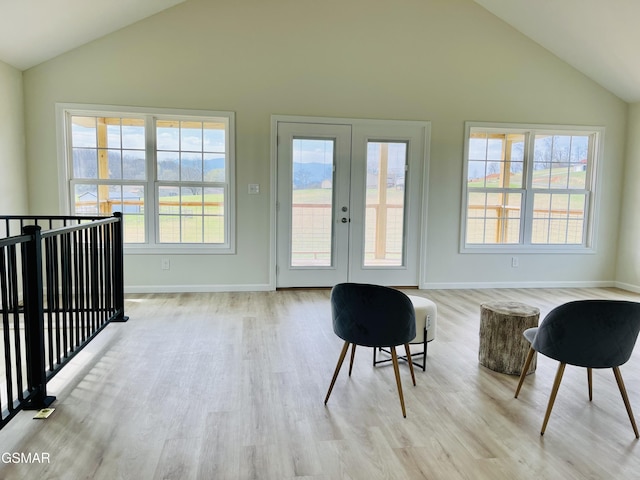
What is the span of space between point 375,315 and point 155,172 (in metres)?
3.68

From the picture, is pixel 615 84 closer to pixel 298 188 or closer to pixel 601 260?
pixel 601 260

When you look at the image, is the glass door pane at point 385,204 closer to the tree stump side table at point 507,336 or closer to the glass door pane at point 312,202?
the glass door pane at point 312,202

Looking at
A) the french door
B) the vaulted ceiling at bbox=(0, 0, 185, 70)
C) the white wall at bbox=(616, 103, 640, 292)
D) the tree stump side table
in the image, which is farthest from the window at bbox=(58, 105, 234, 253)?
the white wall at bbox=(616, 103, 640, 292)

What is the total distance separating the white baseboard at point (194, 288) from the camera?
16.2 ft

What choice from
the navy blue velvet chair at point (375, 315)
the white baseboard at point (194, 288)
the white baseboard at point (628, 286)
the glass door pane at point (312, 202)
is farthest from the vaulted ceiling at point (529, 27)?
the navy blue velvet chair at point (375, 315)

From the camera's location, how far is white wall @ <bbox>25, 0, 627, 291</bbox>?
466cm

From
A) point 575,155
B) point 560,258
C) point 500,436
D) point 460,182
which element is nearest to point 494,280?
point 560,258

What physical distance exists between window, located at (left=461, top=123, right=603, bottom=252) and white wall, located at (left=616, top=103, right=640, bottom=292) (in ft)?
1.34

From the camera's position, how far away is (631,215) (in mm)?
5527

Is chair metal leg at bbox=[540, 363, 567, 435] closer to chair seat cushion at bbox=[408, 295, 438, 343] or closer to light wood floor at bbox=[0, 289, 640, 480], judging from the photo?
light wood floor at bbox=[0, 289, 640, 480]

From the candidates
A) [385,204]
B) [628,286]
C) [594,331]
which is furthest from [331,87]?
[628,286]

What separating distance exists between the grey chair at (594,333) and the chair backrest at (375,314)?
72cm

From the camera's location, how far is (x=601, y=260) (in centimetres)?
573

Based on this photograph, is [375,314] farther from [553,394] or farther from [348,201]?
[348,201]
